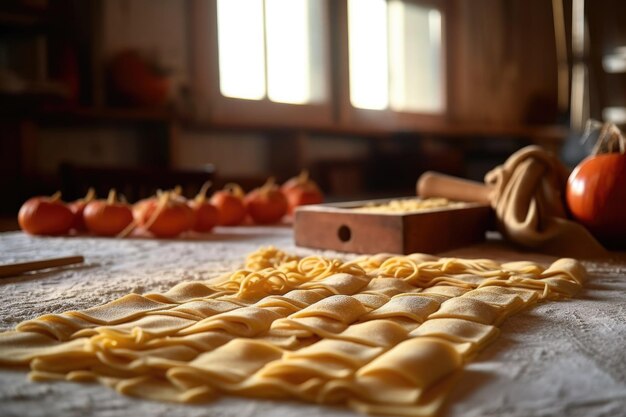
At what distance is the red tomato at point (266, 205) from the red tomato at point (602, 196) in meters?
0.99

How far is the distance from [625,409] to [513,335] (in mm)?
210

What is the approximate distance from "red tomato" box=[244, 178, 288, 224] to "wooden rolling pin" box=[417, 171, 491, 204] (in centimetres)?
52

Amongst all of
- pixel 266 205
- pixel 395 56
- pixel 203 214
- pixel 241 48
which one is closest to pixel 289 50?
pixel 241 48

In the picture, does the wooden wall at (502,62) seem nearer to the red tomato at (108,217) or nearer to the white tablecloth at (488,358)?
the red tomato at (108,217)

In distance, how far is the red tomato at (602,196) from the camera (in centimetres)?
131

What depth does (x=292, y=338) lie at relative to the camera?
64 cm

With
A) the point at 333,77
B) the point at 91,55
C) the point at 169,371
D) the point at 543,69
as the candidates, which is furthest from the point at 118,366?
A: the point at 543,69

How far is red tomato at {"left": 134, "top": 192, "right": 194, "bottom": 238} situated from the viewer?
165 cm

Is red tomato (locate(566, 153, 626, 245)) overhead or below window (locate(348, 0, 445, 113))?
below

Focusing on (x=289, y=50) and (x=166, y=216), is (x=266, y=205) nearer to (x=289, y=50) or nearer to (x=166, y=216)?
(x=166, y=216)

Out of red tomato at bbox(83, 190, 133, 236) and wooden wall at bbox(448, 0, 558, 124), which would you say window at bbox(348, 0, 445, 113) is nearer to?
wooden wall at bbox(448, 0, 558, 124)

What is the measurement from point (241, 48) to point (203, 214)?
6.35ft

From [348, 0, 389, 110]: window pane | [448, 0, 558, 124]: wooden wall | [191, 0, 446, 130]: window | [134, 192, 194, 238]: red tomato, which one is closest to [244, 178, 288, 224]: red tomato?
[134, 192, 194, 238]: red tomato

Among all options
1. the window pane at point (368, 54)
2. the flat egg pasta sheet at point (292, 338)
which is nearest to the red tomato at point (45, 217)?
the flat egg pasta sheet at point (292, 338)
